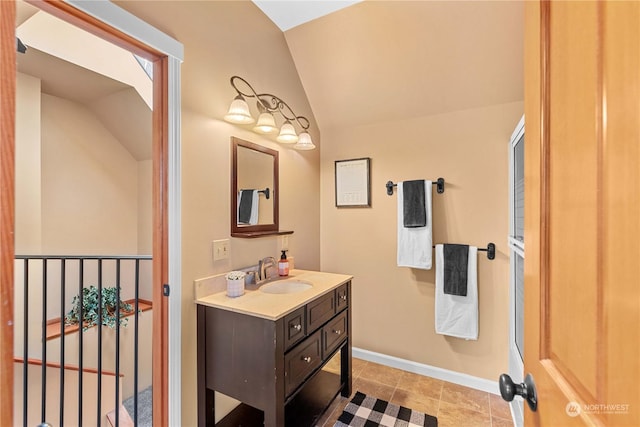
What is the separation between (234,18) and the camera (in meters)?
1.72

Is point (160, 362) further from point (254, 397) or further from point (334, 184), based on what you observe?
point (334, 184)

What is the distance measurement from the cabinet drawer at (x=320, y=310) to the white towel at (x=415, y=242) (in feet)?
2.59

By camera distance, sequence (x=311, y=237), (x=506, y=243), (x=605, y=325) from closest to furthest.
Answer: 1. (x=605, y=325)
2. (x=506, y=243)
3. (x=311, y=237)

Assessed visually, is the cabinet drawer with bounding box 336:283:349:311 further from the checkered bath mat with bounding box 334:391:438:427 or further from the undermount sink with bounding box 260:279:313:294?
the checkered bath mat with bounding box 334:391:438:427

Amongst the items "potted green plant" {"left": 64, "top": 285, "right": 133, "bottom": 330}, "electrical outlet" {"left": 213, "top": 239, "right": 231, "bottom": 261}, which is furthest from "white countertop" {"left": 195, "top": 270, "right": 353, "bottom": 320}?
"potted green plant" {"left": 64, "top": 285, "right": 133, "bottom": 330}

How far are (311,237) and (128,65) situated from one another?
1.97 meters

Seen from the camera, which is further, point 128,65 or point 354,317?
point 354,317

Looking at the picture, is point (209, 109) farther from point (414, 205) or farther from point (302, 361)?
point (414, 205)

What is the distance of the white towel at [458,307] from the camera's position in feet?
6.77

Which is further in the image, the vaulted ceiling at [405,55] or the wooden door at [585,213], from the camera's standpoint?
the vaulted ceiling at [405,55]

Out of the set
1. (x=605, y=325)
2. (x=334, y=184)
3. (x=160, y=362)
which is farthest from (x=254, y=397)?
(x=334, y=184)

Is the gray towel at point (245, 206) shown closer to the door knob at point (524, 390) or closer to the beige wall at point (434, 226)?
the beige wall at point (434, 226)

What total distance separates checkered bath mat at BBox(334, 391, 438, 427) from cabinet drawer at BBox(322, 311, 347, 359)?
443mm

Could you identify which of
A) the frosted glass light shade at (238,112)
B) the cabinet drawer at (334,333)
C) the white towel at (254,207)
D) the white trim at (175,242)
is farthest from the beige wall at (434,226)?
the white trim at (175,242)
